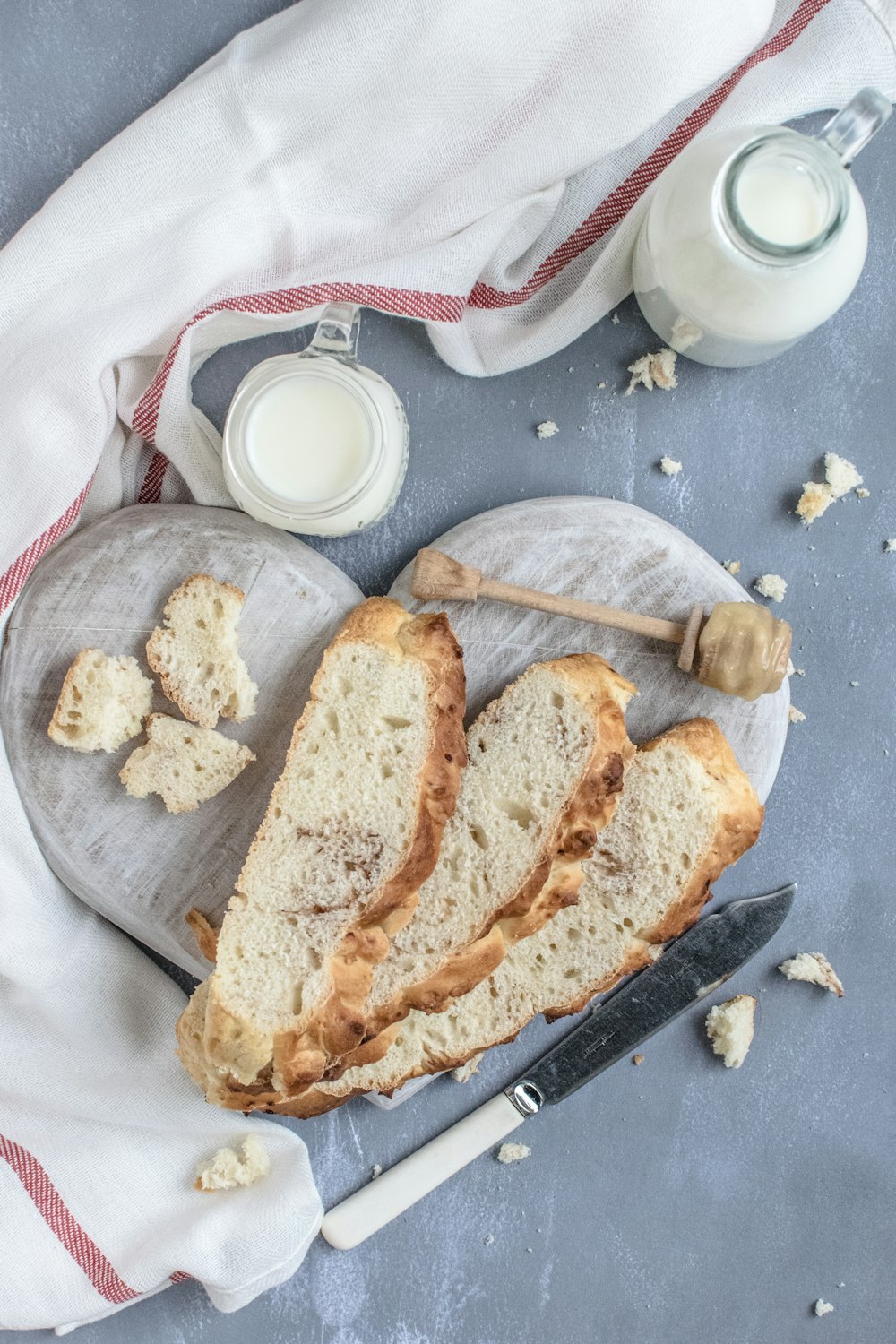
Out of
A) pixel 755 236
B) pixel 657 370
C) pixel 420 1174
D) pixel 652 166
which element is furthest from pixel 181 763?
pixel 652 166

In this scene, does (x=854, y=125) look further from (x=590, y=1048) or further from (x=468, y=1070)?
(x=468, y=1070)

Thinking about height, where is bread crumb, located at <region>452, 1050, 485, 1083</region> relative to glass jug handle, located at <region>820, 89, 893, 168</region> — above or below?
below

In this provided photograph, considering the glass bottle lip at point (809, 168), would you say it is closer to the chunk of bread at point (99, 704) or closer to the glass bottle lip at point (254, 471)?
the glass bottle lip at point (254, 471)

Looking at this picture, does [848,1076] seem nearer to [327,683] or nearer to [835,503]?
[835,503]

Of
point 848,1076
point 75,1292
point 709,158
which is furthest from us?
point 848,1076

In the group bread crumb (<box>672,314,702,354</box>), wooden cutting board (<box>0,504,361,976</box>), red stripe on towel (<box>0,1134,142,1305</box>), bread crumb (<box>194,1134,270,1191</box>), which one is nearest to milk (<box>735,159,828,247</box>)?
bread crumb (<box>672,314,702,354</box>)

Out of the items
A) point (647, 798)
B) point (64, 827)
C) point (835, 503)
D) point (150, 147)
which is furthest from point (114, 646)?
point (835, 503)

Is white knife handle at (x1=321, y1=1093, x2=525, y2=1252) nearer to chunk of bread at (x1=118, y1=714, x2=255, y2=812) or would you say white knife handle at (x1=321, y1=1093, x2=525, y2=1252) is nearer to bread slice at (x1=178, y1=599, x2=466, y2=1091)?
bread slice at (x1=178, y1=599, x2=466, y2=1091)
